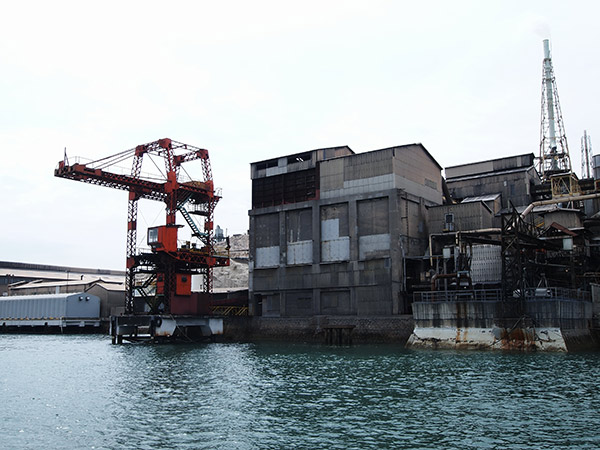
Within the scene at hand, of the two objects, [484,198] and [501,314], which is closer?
[501,314]

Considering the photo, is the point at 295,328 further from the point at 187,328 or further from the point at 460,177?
the point at 460,177

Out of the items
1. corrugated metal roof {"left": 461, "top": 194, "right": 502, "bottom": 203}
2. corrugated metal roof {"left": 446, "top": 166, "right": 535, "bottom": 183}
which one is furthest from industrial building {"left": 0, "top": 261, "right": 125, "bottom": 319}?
corrugated metal roof {"left": 461, "top": 194, "right": 502, "bottom": 203}

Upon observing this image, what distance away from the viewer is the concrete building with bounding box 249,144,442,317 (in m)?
54.2

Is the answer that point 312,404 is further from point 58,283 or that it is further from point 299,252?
point 58,283

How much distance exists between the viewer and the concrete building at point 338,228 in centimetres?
5416

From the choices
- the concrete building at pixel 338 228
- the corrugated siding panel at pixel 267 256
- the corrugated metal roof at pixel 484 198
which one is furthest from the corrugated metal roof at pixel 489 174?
the corrugated siding panel at pixel 267 256

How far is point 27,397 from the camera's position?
23.7 meters

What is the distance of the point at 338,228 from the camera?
57.8m

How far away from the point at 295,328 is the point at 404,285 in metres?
11.4

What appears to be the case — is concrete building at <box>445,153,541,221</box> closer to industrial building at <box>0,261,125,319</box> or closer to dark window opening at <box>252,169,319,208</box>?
dark window opening at <box>252,169,319,208</box>

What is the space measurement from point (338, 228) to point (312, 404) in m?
37.6

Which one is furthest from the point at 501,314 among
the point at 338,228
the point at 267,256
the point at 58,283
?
the point at 58,283

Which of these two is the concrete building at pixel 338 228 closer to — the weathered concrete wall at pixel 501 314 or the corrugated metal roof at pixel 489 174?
the corrugated metal roof at pixel 489 174

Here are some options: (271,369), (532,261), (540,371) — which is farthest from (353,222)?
(540,371)
